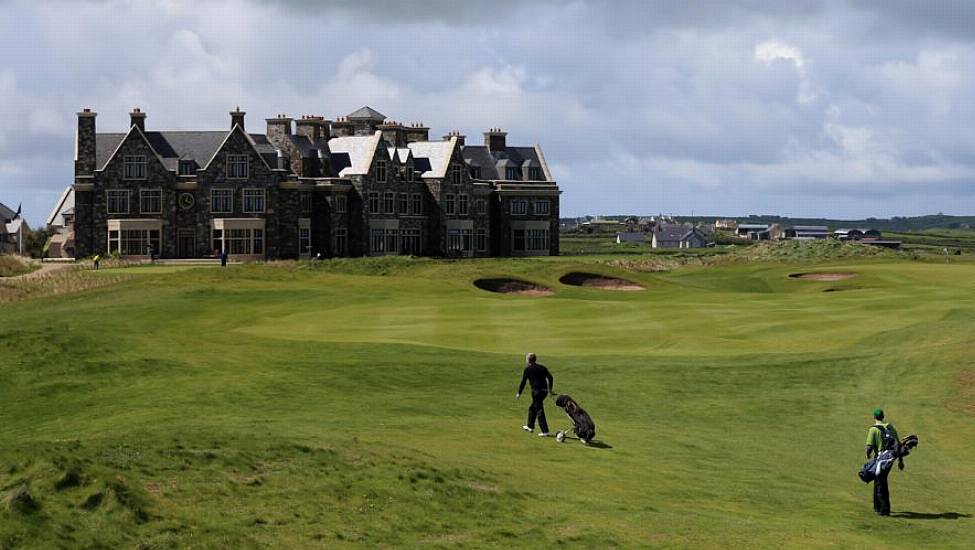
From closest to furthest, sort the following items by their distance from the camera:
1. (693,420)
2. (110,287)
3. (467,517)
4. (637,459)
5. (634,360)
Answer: (467,517) → (637,459) → (693,420) → (634,360) → (110,287)

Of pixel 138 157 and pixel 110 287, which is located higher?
pixel 138 157

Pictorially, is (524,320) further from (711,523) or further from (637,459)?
(711,523)

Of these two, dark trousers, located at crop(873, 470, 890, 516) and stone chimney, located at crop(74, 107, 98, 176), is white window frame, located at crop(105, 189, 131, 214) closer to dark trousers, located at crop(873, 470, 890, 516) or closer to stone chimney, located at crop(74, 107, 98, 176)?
stone chimney, located at crop(74, 107, 98, 176)

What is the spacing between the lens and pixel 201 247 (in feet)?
360

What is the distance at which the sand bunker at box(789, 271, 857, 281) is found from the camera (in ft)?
309

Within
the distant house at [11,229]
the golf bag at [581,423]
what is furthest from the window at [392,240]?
the golf bag at [581,423]

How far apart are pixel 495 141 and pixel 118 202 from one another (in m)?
39.3

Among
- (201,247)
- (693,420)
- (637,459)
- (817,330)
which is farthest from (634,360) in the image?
(201,247)

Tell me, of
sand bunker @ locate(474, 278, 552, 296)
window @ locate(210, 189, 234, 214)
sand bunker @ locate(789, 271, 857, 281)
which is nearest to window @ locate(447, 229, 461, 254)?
window @ locate(210, 189, 234, 214)

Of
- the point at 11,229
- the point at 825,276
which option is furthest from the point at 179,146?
the point at 11,229

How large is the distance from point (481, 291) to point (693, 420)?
41.3 meters

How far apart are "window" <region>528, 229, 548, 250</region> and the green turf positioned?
62.9 metres

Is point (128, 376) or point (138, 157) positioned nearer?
point (128, 376)

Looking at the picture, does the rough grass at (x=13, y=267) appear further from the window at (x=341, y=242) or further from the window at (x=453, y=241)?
the window at (x=453, y=241)
